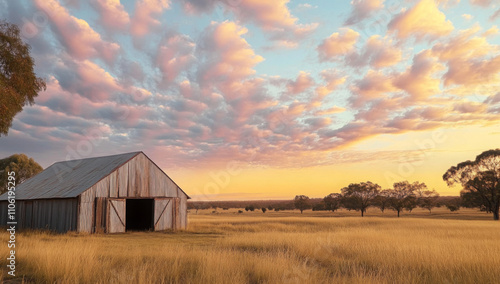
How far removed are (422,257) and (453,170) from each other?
60.5m

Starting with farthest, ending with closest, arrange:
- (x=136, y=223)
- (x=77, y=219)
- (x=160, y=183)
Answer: (x=136, y=223) < (x=160, y=183) < (x=77, y=219)

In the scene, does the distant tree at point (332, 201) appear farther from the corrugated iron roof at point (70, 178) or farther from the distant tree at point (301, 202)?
the corrugated iron roof at point (70, 178)

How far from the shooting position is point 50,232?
28.4 m

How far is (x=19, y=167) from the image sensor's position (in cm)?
6612

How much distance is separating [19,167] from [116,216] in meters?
48.9

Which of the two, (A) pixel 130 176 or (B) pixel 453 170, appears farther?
(B) pixel 453 170

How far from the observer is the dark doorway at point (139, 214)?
36203mm

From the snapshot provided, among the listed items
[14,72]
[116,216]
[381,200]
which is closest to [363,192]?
[381,200]

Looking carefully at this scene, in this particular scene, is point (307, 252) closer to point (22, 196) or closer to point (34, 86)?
point (34, 86)

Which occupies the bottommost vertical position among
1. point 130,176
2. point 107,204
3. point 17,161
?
point 107,204

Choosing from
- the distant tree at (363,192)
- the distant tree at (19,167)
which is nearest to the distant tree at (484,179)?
the distant tree at (363,192)

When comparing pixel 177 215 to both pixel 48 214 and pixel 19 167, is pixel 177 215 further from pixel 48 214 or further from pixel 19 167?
pixel 19 167

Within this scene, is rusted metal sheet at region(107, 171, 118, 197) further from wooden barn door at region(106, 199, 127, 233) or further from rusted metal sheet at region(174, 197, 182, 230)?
rusted metal sheet at region(174, 197, 182, 230)

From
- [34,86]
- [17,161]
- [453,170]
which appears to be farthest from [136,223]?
[453,170]
